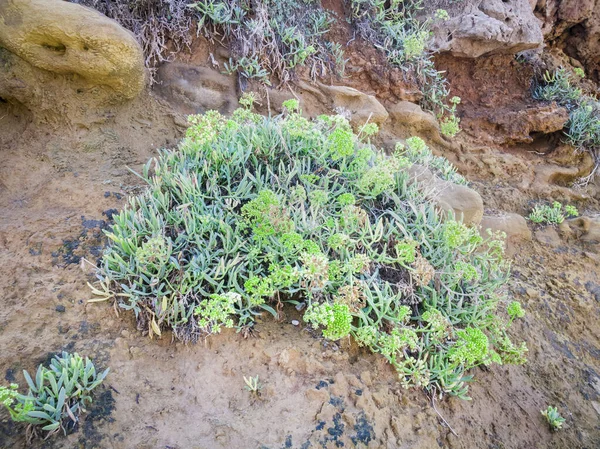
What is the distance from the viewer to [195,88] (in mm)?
4328

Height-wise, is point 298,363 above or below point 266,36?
below

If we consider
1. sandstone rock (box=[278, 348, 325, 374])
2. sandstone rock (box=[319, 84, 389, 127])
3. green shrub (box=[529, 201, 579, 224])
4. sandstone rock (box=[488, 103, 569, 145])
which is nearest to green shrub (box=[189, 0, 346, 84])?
sandstone rock (box=[319, 84, 389, 127])

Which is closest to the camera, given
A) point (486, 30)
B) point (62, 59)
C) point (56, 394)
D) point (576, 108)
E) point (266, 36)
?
point (56, 394)

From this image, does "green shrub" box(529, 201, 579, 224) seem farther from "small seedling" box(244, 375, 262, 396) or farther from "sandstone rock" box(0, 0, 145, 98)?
"sandstone rock" box(0, 0, 145, 98)

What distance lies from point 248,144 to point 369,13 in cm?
357

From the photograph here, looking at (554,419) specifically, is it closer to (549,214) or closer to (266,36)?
(549,214)

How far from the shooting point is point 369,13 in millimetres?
5602

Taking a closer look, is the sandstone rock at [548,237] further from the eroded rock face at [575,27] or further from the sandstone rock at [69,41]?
the sandstone rock at [69,41]

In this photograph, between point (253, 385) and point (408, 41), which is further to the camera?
point (408, 41)

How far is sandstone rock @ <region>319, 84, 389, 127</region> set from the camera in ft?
16.2

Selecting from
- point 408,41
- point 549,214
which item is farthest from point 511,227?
point 408,41

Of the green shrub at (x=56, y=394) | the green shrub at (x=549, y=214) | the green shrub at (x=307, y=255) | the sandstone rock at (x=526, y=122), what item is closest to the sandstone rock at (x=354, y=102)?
the green shrub at (x=307, y=255)

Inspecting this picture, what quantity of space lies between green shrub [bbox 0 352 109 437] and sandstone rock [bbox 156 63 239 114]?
112 inches

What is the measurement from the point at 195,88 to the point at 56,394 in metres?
3.31
